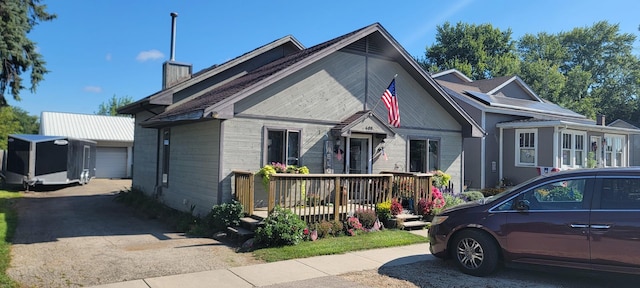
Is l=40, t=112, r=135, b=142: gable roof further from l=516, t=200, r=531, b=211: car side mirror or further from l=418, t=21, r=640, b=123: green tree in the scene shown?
l=418, t=21, r=640, b=123: green tree

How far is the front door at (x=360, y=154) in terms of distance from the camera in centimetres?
1312

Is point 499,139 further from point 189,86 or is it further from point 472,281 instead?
point 472,281

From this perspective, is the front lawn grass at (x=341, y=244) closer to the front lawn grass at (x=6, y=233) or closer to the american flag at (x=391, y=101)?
the american flag at (x=391, y=101)

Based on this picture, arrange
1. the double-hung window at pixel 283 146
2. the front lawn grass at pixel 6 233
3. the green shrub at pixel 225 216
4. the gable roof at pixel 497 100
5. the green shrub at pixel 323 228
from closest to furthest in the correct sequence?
the front lawn grass at pixel 6 233 → the green shrub at pixel 323 228 → the green shrub at pixel 225 216 → the double-hung window at pixel 283 146 → the gable roof at pixel 497 100

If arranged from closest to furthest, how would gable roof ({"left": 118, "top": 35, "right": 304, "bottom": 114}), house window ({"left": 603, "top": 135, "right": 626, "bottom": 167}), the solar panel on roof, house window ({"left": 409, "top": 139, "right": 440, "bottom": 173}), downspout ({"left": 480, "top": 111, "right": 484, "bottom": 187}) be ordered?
gable roof ({"left": 118, "top": 35, "right": 304, "bottom": 114}) < house window ({"left": 409, "top": 139, "right": 440, "bottom": 173}) < downspout ({"left": 480, "top": 111, "right": 484, "bottom": 187}) < the solar panel on roof < house window ({"left": 603, "top": 135, "right": 626, "bottom": 167})

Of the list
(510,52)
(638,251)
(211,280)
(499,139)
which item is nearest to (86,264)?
(211,280)

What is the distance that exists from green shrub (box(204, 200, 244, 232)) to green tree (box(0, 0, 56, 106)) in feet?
44.2

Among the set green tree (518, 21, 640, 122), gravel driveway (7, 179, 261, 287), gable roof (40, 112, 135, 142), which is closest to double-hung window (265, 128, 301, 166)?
gravel driveway (7, 179, 261, 287)

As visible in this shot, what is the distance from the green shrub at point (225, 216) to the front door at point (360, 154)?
4.13 meters

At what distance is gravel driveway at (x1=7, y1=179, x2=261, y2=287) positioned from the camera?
6.70 meters

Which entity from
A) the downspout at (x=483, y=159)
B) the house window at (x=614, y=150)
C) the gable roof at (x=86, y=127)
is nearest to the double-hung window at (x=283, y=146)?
the downspout at (x=483, y=159)

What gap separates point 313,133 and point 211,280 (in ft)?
21.0

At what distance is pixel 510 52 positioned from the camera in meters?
48.4

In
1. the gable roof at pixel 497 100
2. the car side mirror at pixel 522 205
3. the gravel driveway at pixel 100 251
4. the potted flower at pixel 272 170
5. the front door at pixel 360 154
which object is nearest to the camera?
the car side mirror at pixel 522 205
